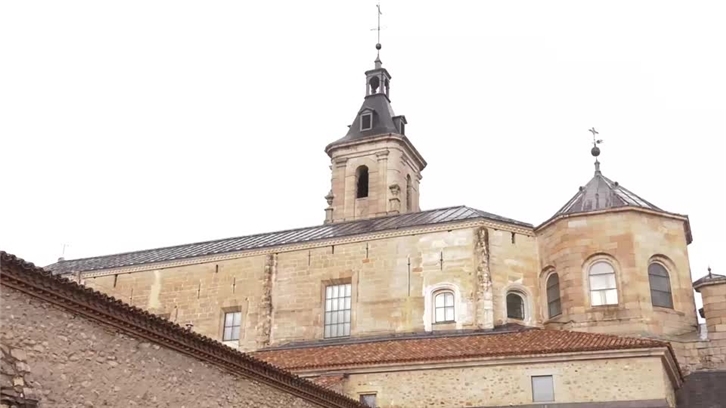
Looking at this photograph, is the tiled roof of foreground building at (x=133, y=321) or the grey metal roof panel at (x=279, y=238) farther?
the grey metal roof panel at (x=279, y=238)

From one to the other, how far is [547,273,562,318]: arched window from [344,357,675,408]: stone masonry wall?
504 cm

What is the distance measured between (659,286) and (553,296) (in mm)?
3370

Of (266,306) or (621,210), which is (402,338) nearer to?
(266,306)

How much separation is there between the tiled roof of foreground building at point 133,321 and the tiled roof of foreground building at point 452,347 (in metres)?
5.69

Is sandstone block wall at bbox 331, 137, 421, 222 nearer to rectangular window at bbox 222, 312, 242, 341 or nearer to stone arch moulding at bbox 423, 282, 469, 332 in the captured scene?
rectangular window at bbox 222, 312, 242, 341

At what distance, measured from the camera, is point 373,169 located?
A: 38.2m

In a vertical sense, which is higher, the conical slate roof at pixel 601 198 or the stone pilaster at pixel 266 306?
the conical slate roof at pixel 601 198

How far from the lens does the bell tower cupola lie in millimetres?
37344

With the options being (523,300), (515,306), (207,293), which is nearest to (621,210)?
(523,300)

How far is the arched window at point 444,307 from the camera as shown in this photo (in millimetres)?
26172

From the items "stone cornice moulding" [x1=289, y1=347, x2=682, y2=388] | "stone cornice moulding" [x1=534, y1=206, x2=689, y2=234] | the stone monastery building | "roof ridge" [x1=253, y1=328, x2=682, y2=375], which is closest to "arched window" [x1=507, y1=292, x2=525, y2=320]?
the stone monastery building

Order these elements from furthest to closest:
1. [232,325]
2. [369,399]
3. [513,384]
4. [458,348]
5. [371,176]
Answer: [371,176] < [232,325] < [458,348] < [369,399] < [513,384]

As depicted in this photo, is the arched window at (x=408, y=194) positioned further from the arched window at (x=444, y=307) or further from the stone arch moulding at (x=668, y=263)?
the stone arch moulding at (x=668, y=263)

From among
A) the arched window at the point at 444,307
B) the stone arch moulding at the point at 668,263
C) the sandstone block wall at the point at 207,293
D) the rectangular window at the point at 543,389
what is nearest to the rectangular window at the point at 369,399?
the rectangular window at the point at 543,389
